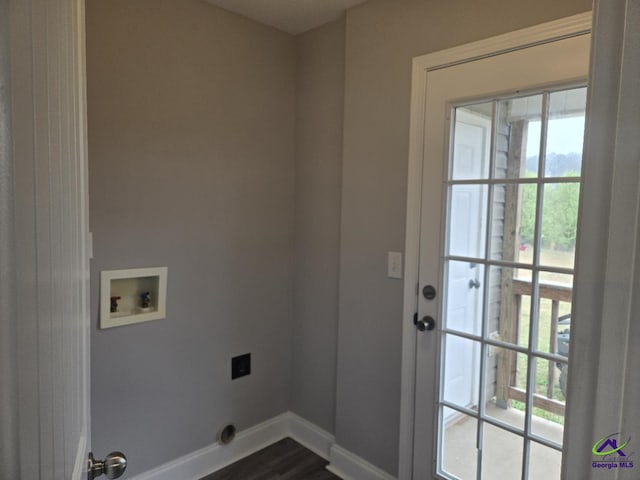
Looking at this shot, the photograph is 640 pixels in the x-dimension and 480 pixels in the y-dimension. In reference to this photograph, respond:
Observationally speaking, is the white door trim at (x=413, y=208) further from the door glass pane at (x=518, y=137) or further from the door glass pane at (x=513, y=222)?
the door glass pane at (x=513, y=222)

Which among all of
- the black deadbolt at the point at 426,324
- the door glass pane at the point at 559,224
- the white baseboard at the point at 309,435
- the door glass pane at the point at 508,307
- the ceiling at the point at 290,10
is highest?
the ceiling at the point at 290,10

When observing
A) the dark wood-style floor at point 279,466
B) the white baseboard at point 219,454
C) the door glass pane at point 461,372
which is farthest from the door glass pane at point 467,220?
the white baseboard at point 219,454

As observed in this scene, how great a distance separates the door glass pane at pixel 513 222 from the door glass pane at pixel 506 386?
38 cm

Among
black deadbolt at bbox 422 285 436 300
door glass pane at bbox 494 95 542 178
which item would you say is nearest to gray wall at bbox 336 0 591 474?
black deadbolt at bbox 422 285 436 300

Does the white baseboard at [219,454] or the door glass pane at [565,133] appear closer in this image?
the door glass pane at [565,133]

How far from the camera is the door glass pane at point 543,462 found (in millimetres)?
1467

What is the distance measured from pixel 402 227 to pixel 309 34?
4.30 ft

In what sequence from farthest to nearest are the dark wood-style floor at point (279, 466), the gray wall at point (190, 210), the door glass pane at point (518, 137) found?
the dark wood-style floor at point (279, 466) < the gray wall at point (190, 210) < the door glass pane at point (518, 137)

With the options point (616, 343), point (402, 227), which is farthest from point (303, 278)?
point (616, 343)

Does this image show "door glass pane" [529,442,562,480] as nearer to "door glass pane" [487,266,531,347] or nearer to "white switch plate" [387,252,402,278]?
"door glass pane" [487,266,531,347]

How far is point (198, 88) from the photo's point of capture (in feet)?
6.68

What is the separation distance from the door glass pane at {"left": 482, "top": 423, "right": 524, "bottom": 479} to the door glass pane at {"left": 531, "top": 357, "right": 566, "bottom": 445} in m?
0.10

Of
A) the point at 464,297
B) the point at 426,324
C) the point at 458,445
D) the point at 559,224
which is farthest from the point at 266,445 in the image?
the point at 559,224

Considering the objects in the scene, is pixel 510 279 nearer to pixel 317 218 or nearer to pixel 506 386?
pixel 506 386
